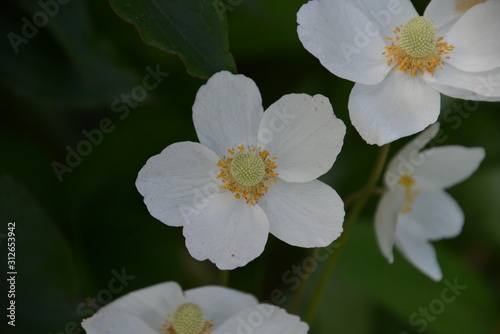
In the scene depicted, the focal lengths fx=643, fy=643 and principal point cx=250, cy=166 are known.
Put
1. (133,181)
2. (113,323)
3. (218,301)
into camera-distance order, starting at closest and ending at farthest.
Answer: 1. (113,323)
2. (218,301)
3. (133,181)

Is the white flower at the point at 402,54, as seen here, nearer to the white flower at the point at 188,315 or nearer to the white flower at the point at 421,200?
the white flower at the point at 421,200

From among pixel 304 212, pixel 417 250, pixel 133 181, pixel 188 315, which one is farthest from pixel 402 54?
pixel 133 181

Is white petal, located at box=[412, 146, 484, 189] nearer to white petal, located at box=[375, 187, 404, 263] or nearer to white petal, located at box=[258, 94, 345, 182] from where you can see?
white petal, located at box=[375, 187, 404, 263]

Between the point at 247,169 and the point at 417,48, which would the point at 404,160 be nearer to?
the point at 417,48

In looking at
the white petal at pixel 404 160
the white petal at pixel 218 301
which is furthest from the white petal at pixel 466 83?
the white petal at pixel 218 301

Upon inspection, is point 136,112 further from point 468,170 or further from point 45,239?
point 468,170

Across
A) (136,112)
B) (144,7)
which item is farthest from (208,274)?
(144,7)
